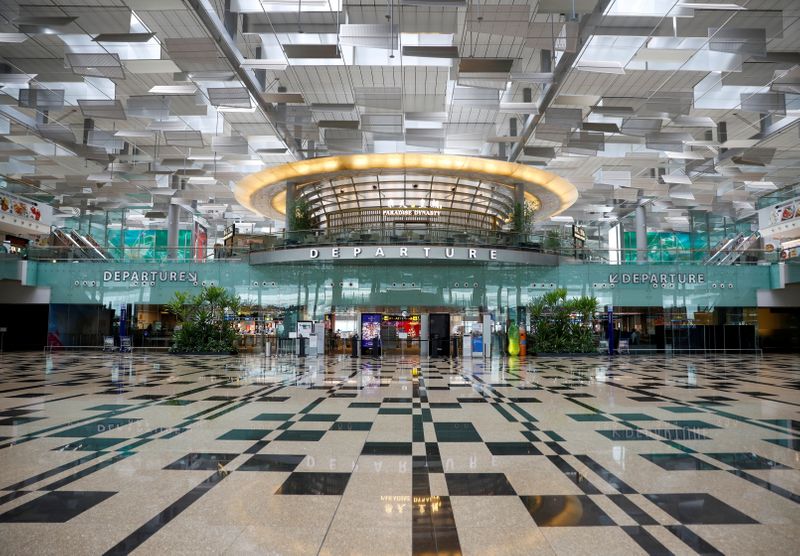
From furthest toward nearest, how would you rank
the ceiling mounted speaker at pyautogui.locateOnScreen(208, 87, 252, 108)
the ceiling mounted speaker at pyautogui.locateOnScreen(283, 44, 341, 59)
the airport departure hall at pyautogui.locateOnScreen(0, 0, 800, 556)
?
the ceiling mounted speaker at pyautogui.locateOnScreen(208, 87, 252, 108) → the ceiling mounted speaker at pyautogui.locateOnScreen(283, 44, 341, 59) → the airport departure hall at pyautogui.locateOnScreen(0, 0, 800, 556)

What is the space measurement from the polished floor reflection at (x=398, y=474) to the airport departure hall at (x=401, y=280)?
3 cm

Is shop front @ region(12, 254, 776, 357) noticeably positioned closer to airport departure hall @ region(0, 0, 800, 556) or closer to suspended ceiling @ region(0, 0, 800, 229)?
airport departure hall @ region(0, 0, 800, 556)

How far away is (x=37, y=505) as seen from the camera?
315 cm

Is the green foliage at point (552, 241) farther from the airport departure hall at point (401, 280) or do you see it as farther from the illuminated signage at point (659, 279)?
the illuminated signage at point (659, 279)

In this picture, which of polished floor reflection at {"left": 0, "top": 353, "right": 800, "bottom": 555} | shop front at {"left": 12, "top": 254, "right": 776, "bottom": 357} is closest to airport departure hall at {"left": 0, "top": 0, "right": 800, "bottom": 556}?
polished floor reflection at {"left": 0, "top": 353, "right": 800, "bottom": 555}

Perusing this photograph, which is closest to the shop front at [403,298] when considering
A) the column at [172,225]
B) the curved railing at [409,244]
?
the curved railing at [409,244]

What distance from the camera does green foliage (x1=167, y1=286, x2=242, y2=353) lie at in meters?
18.8

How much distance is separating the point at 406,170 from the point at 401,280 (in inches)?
183

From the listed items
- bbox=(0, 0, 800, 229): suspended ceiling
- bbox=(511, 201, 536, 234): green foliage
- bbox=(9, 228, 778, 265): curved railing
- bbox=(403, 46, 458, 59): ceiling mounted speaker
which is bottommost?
bbox=(9, 228, 778, 265): curved railing

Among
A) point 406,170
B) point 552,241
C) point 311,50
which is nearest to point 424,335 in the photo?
point 406,170

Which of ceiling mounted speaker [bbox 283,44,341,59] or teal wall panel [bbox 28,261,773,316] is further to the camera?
teal wall panel [bbox 28,261,773,316]

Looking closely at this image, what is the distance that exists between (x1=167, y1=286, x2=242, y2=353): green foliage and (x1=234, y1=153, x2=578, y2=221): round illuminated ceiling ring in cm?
504

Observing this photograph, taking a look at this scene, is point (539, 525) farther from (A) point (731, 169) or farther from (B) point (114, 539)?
(A) point (731, 169)

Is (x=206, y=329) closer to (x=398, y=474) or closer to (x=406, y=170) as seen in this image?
(x=406, y=170)
